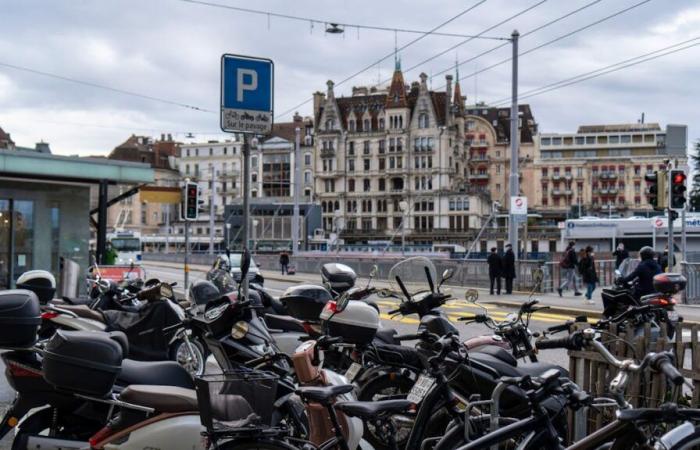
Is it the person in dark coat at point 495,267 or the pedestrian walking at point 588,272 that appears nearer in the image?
the pedestrian walking at point 588,272

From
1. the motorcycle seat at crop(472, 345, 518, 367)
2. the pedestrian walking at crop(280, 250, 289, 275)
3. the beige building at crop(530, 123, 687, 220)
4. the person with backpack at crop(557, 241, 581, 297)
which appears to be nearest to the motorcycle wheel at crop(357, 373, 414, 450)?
the motorcycle seat at crop(472, 345, 518, 367)

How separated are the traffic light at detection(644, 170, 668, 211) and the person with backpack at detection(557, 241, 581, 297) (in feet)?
22.4

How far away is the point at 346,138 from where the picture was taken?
116625 mm

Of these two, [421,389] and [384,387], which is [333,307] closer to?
[384,387]

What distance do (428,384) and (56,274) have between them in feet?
57.4

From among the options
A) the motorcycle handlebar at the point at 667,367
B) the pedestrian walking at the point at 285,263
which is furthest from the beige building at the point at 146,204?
the motorcycle handlebar at the point at 667,367

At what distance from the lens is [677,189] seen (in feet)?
65.3

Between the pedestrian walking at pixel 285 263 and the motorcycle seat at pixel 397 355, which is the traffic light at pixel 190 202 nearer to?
the motorcycle seat at pixel 397 355

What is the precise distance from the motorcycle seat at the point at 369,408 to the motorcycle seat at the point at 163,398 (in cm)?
96

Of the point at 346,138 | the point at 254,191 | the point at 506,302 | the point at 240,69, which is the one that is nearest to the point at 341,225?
the point at 346,138

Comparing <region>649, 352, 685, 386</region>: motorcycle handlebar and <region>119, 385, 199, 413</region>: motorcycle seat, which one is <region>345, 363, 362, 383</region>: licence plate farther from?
<region>649, 352, 685, 386</region>: motorcycle handlebar

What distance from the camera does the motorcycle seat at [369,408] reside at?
166 inches

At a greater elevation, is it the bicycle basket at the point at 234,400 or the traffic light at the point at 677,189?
the traffic light at the point at 677,189

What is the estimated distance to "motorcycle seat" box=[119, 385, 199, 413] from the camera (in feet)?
15.7
